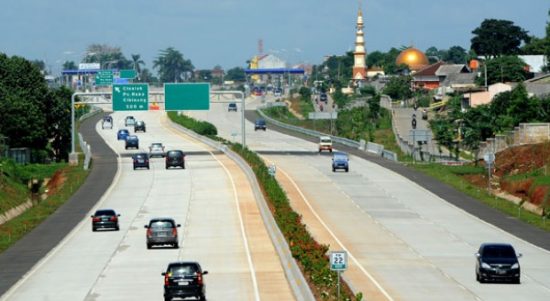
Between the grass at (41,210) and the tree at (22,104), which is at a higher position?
the tree at (22,104)

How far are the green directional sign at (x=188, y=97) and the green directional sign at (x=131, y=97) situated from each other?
339 centimetres

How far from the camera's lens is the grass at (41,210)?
71.0 metres

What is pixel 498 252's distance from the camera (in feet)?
161

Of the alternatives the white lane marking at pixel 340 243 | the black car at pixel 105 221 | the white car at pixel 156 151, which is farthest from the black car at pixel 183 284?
the white car at pixel 156 151

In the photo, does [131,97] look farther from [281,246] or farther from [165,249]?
[281,246]

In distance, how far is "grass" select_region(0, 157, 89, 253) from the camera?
2796 inches

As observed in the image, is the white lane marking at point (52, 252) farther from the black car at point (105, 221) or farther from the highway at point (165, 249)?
the black car at point (105, 221)

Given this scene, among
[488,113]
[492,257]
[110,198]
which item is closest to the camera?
[492,257]

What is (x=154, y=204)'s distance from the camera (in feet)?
282

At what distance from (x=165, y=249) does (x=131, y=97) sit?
64.8 metres

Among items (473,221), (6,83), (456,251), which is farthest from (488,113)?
(456,251)

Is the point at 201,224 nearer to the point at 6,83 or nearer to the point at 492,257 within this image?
the point at 492,257

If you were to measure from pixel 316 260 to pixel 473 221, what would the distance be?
31175 mm

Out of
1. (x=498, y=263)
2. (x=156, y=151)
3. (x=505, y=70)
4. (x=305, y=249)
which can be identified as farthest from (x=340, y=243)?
(x=505, y=70)
